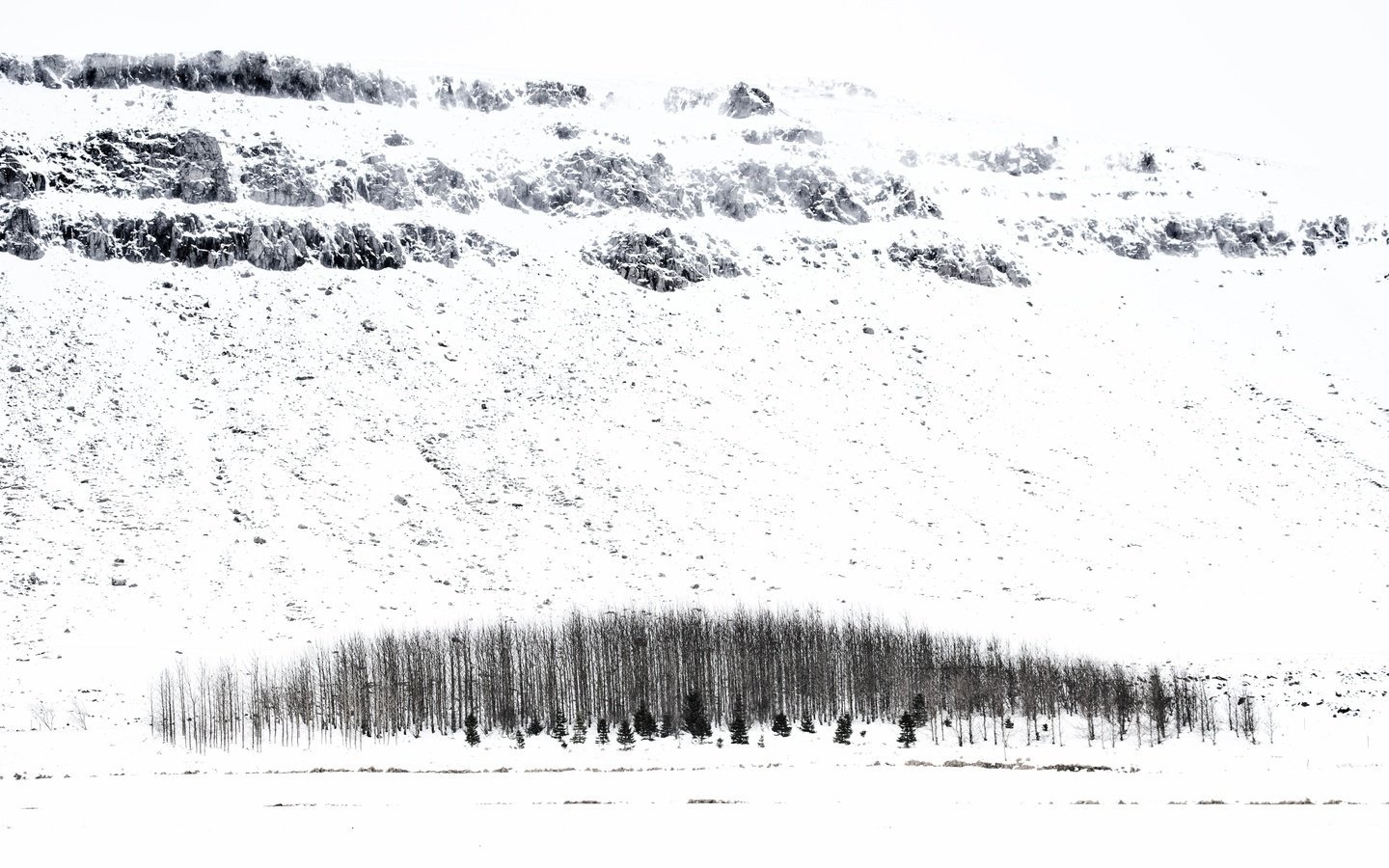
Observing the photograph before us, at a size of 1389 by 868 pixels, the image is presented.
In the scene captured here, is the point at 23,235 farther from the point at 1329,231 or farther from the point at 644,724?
the point at 1329,231

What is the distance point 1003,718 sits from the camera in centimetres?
4469

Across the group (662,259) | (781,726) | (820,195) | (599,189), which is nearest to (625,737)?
(781,726)

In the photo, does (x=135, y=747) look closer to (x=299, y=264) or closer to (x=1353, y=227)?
(x=299, y=264)

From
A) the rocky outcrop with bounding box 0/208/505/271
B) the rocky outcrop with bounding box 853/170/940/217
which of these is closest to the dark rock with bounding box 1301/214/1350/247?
the rocky outcrop with bounding box 853/170/940/217

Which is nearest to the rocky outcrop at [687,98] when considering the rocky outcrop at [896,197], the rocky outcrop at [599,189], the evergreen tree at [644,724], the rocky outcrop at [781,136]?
the rocky outcrop at [781,136]

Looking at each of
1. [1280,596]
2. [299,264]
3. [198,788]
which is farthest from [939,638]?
[299,264]

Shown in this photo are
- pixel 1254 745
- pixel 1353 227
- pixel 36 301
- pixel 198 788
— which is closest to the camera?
pixel 198 788

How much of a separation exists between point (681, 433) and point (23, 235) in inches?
2284

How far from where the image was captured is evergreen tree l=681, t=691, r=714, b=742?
46000 mm

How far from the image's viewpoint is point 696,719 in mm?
46000

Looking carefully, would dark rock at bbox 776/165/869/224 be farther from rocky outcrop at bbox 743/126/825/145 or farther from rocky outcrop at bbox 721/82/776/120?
rocky outcrop at bbox 721/82/776/120

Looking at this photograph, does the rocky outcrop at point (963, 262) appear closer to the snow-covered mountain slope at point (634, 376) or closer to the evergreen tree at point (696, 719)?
the snow-covered mountain slope at point (634, 376)

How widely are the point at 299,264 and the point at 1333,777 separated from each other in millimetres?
86978

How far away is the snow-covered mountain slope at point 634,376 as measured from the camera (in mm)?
63938
